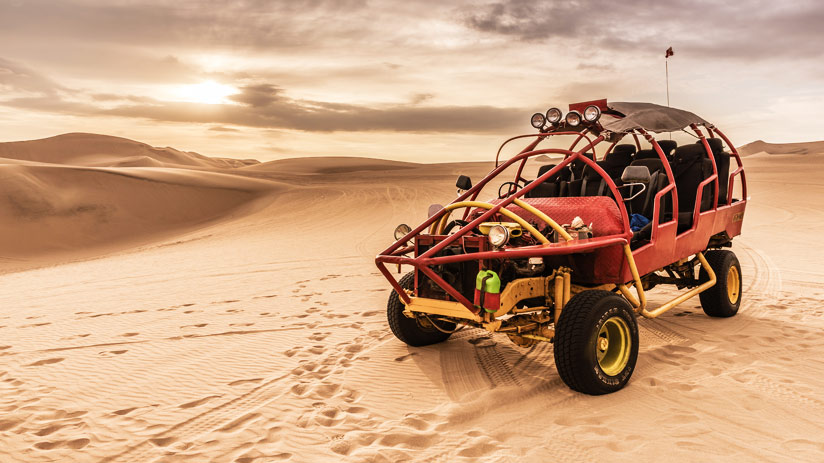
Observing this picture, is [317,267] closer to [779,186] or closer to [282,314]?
[282,314]

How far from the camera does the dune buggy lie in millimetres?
4672

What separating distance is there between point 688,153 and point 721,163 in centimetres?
71

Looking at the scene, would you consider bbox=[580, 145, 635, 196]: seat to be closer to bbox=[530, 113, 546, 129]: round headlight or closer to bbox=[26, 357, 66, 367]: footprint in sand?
bbox=[530, 113, 546, 129]: round headlight

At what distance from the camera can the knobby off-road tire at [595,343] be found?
4.53m

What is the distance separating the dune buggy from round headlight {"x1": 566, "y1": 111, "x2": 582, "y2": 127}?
0.5 inches

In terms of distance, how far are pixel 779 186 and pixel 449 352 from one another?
86.3 ft

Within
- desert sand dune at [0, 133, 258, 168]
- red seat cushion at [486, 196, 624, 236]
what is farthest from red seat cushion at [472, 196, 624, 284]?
desert sand dune at [0, 133, 258, 168]

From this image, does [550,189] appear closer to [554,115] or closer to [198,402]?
[554,115]

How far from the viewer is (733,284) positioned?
7523 millimetres

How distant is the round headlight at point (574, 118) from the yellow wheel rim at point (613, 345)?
225 cm

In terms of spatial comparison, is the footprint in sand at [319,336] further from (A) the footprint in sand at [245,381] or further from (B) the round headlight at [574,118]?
(B) the round headlight at [574,118]

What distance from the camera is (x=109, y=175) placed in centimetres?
2970

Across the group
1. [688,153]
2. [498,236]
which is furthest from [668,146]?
[498,236]

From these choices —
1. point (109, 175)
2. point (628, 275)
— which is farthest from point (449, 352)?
point (109, 175)
